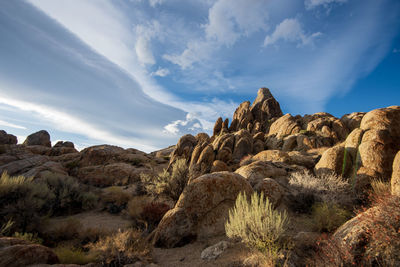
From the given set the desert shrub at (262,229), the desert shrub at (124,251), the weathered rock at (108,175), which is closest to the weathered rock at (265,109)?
the weathered rock at (108,175)

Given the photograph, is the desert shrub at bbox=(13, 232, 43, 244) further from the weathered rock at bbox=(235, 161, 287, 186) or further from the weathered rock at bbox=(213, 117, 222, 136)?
the weathered rock at bbox=(213, 117, 222, 136)

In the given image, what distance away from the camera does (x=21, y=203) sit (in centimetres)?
722

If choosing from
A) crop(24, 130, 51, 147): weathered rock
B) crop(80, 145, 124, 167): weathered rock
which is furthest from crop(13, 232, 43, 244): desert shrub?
crop(24, 130, 51, 147): weathered rock

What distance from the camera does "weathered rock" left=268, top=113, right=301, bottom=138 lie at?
1316 inches

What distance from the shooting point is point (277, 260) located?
3562 millimetres

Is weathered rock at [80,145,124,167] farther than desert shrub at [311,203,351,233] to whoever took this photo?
Yes

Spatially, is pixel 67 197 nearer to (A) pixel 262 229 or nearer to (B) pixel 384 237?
(A) pixel 262 229

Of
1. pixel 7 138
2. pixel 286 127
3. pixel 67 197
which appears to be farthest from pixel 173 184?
pixel 7 138

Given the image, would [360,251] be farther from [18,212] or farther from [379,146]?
[18,212]

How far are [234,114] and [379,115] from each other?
56.0 m

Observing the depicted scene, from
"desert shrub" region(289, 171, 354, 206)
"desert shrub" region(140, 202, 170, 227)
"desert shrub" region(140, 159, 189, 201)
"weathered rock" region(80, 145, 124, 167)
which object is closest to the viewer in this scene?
"desert shrub" region(289, 171, 354, 206)

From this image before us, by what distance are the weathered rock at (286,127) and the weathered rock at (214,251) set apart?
101 feet

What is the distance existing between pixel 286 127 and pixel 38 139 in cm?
6188

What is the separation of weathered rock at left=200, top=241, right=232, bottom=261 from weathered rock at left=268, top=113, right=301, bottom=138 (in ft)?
101
